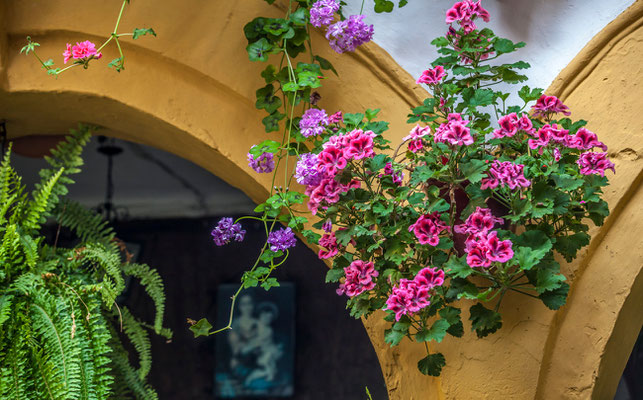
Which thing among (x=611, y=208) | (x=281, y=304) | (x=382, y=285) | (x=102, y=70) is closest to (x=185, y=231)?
(x=281, y=304)

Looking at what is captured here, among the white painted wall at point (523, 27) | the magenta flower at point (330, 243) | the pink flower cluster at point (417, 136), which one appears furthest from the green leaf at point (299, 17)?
the magenta flower at point (330, 243)

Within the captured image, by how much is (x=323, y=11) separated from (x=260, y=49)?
23 centimetres

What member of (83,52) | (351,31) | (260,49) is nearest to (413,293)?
(351,31)

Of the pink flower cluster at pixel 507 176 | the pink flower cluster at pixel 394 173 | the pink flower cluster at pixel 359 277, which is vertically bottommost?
the pink flower cluster at pixel 359 277

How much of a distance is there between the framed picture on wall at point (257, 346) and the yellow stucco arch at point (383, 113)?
1.18 meters

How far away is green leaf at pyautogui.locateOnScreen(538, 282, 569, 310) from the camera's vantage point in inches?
53.4

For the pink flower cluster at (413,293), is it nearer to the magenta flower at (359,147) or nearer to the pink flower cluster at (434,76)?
the magenta flower at (359,147)

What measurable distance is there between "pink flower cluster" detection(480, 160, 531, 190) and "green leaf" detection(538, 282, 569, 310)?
0.24 m

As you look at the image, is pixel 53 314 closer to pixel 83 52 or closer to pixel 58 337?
pixel 58 337

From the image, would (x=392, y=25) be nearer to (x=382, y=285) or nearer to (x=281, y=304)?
(x=382, y=285)

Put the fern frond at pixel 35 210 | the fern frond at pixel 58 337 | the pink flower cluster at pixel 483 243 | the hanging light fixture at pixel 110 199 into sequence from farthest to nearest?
the hanging light fixture at pixel 110 199, the fern frond at pixel 35 210, the fern frond at pixel 58 337, the pink flower cluster at pixel 483 243

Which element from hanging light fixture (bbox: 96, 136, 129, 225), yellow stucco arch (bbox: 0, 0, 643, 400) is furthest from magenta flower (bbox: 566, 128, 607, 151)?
hanging light fixture (bbox: 96, 136, 129, 225)

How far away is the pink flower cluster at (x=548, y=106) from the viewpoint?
4.95 ft

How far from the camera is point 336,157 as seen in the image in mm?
1403
